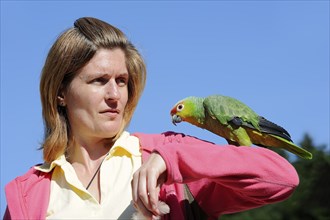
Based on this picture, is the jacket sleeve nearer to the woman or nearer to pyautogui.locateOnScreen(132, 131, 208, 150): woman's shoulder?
the woman

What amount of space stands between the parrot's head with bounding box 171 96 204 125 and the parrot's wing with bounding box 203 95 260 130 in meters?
0.19

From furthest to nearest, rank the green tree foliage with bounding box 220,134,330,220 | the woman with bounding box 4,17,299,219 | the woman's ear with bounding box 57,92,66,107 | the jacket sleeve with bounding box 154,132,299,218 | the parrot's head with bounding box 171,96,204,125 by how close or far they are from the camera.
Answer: the green tree foliage with bounding box 220,134,330,220 → the parrot's head with bounding box 171,96,204,125 → the woman's ear with bounding box 57,92,66,107 → the woman with bounding box 4,17,299,219 → the jacket sleeve with bounding box 154,132,299,218

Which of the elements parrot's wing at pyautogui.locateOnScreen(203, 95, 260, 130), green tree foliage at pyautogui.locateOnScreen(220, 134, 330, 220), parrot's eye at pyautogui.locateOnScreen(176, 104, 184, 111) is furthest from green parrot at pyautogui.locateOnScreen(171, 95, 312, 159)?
green tree foliage at pyautogui.locateOnScreen(220, 134, 330, 220)

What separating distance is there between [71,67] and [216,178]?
0.70 meters

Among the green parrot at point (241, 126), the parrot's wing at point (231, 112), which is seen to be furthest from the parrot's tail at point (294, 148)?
the parrot's wing at point (231, 112)

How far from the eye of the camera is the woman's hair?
2014mm

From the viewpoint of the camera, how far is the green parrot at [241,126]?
10.6 feet

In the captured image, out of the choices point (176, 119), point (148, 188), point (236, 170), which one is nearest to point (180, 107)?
point (176, 119)

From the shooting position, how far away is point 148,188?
4.52 feet

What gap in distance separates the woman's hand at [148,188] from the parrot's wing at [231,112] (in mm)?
1822

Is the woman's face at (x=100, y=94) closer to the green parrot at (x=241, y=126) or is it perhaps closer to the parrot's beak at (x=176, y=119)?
the green parrot at (x=241, y=126)

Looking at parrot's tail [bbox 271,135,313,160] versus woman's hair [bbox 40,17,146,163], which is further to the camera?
parrot's tail [bbox 271,135,313,160]

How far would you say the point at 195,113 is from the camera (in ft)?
12.0

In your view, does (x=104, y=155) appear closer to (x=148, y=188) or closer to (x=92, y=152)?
(x=92, y=152)
